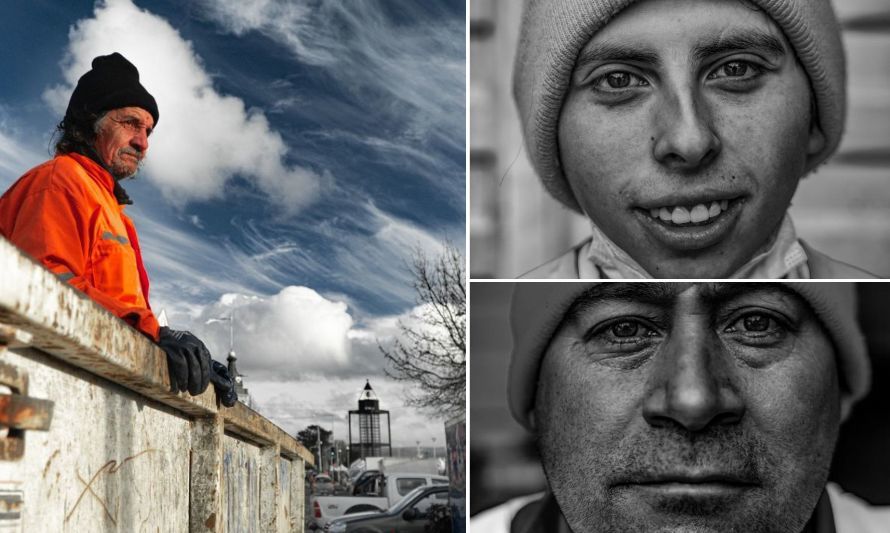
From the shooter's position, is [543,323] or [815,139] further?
[543,323]

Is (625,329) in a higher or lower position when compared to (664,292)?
lower

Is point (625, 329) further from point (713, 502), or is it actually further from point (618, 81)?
point (618, 81)

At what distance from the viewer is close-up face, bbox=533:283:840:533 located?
456cm

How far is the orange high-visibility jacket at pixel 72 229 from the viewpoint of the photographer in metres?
2.79

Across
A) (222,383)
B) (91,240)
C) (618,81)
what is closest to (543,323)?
(618,81)

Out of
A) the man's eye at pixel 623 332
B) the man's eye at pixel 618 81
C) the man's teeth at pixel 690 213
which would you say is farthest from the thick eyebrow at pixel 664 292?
the man's eye at pixel 618 81

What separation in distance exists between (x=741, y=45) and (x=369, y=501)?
11958 mm

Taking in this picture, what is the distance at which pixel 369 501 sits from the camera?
1516cm

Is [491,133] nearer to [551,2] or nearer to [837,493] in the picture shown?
[551,2]

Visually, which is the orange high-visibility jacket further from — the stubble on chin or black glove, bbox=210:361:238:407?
the stubble on chin

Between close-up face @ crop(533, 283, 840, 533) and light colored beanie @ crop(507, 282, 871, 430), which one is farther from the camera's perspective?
light colored beanie @ crop(507, 282, 871, 430)

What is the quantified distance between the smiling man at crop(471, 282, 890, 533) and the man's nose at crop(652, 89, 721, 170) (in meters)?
0.64

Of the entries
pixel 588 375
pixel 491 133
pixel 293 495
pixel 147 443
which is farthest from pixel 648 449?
pixel 293 495

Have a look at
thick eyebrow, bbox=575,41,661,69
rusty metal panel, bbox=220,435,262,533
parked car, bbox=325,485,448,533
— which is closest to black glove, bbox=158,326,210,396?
rusty metal panel, bbox=220,435,262,533
